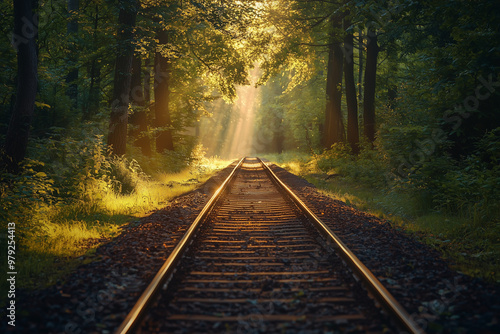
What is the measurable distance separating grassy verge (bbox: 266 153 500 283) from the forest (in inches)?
1.5

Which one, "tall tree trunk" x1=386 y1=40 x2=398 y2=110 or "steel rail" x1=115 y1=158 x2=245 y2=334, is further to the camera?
"tall tree trunk" x1=386 y1=40 x2=398 y2=110

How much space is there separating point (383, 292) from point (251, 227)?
375cm

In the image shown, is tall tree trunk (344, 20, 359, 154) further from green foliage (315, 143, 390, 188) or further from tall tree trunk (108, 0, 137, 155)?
tall tree trunk (108, 0, 137, 155)

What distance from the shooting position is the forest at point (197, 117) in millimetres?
6492

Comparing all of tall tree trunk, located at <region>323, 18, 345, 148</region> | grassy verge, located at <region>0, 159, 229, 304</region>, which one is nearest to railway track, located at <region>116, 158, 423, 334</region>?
grassy verge, located at <region>0, 159, 229, 304</region>

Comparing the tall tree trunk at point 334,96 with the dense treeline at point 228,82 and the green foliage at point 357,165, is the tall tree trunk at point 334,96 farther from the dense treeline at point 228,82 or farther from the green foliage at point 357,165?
the green foliage at point 357,165

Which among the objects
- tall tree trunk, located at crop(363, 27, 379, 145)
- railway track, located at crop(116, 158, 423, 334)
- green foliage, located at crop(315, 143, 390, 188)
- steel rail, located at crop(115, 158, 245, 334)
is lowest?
railway track, located at crop(116, 158, 423, 334)

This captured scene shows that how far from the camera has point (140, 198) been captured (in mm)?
9945

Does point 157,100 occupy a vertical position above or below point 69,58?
below

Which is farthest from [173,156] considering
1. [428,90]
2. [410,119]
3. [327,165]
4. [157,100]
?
[428,90]

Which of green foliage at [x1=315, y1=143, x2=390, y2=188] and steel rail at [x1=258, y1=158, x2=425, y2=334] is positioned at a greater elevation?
green foliage at [x1=315, y1=143, x2=390, y2=188]

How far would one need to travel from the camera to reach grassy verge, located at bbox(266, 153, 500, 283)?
198 inches

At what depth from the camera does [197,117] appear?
21688 mm

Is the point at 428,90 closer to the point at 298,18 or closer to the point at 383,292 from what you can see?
the point at 383,292
